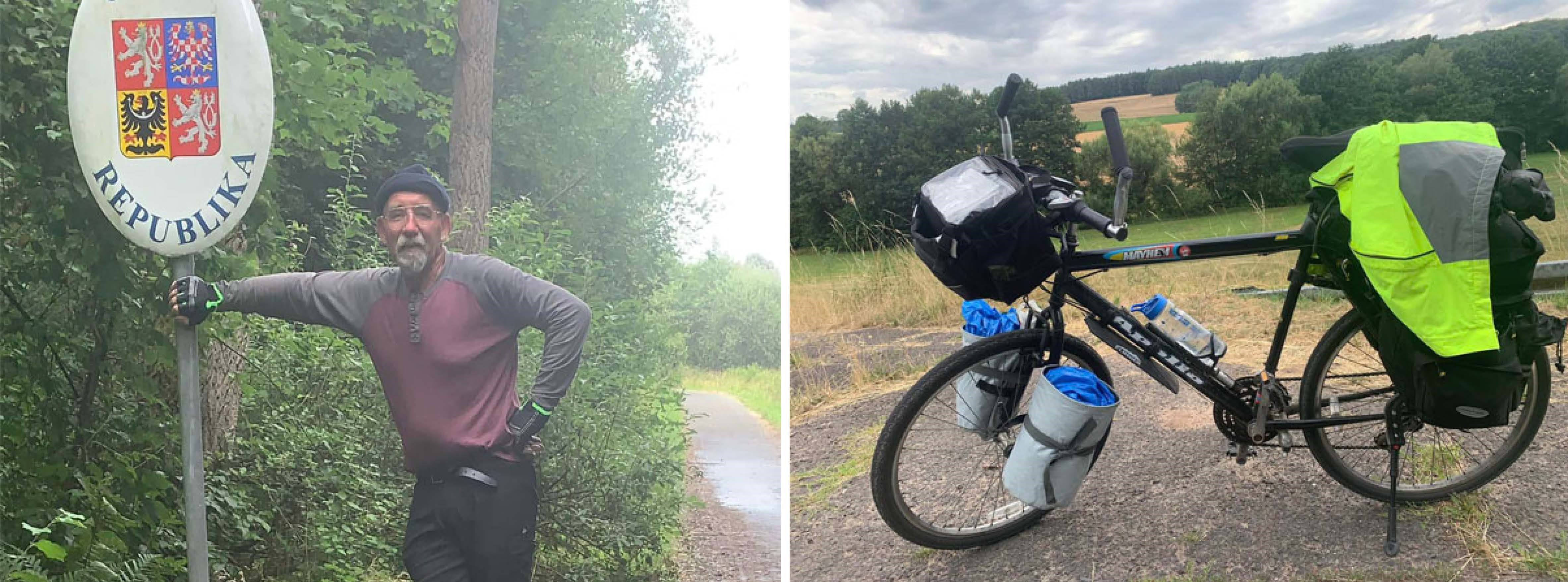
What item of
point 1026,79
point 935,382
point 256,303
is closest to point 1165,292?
point 1026,79

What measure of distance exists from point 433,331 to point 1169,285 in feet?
7.57

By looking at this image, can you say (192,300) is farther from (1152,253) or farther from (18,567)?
(1152,253)

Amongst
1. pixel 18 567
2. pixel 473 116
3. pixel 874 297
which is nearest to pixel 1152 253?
pixel 874 297

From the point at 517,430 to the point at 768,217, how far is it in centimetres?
91

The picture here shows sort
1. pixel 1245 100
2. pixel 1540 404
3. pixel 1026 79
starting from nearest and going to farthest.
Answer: pixel 1540 404 → pixel 1245 100 → pixel 1026 79

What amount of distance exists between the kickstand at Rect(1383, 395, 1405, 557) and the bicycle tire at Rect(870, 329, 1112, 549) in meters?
0.71

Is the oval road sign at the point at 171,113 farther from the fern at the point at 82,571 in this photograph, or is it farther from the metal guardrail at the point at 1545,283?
the metal guardrail at the point at 1545,283

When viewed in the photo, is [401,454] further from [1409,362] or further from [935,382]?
[1409,362]

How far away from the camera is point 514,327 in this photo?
7.99 ft

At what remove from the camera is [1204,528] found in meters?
2.62

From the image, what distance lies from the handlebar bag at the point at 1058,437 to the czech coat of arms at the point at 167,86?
216 centimetres

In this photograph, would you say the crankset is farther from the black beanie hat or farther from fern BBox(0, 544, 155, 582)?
fern BBox(0, 544, 155, 582)

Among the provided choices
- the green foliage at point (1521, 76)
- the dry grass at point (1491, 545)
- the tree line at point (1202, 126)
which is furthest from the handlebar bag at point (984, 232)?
the green foliage at point (1521, 76)

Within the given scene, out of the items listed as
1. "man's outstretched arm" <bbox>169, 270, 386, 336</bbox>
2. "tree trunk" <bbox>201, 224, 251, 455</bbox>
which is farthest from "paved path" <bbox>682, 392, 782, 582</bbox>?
"tree trunk" <bbox>201, 224, 251, 455</bbox>
